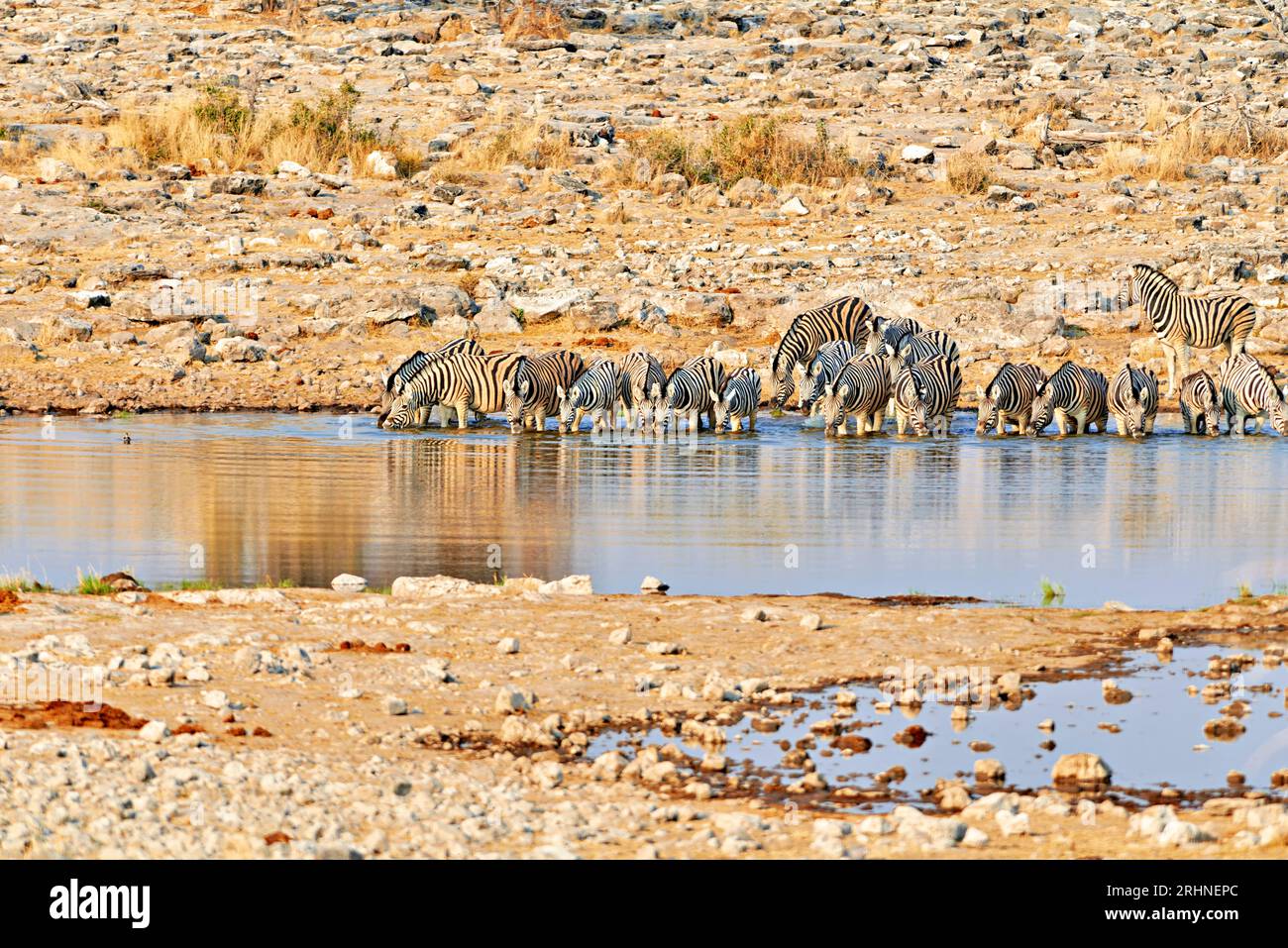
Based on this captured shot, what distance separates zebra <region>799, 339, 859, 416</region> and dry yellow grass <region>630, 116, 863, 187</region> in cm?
873

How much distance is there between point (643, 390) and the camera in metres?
19.4

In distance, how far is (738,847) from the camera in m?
6.00

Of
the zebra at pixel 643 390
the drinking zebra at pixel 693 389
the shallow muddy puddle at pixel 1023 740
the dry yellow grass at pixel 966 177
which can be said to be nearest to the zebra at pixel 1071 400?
the drinking zebra at pixel 693 389

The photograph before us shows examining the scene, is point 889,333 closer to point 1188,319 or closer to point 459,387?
point 1188,319

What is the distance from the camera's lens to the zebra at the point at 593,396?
19.1 metres

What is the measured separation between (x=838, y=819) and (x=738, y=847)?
1.93 ft

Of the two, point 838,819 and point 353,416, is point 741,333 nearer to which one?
point 353,416

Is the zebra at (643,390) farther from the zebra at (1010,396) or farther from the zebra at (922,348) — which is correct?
the zebra at (1010,396)

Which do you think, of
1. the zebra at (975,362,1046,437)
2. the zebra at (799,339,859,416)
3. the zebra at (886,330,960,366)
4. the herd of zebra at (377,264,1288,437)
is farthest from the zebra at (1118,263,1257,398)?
the zebra at (799,339,859,416)

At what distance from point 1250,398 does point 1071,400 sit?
1814 millimetres

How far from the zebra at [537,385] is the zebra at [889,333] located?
12.1ft

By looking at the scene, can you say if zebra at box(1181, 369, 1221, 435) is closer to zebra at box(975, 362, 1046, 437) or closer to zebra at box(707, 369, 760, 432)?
zebra at box(975, 362, 1046, 437)

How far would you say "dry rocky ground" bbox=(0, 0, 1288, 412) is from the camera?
23141 millimetres
